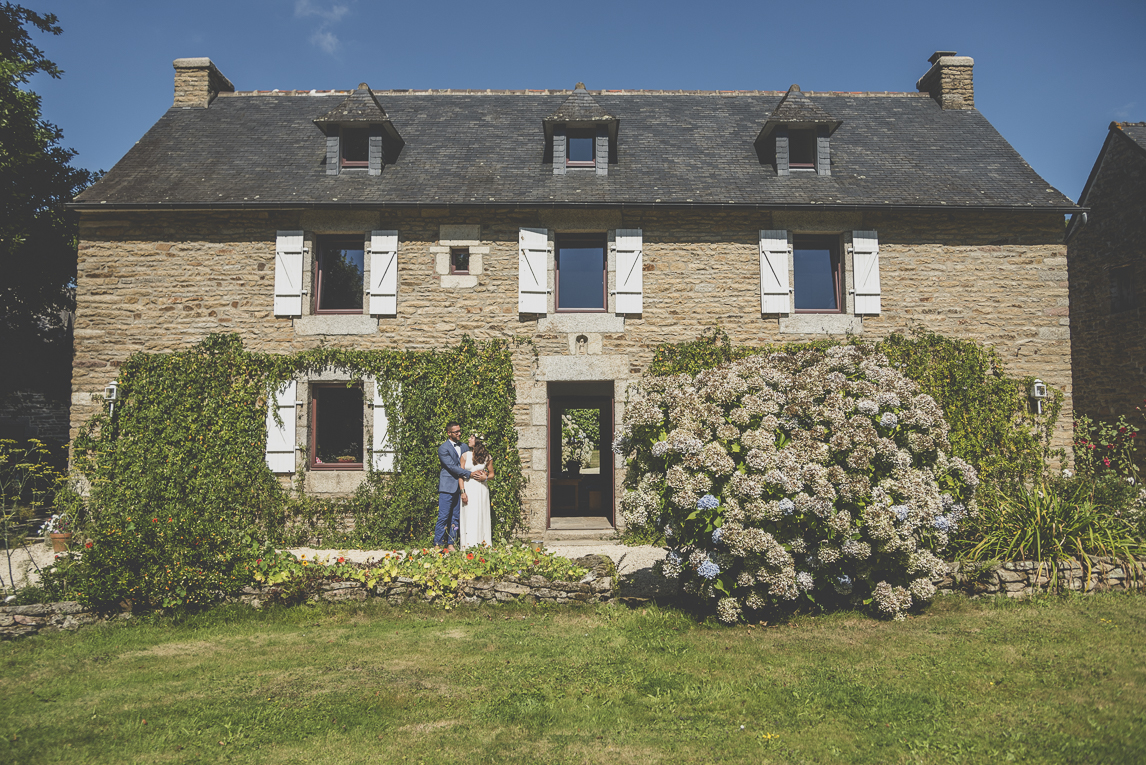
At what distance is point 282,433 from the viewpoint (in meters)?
8.67

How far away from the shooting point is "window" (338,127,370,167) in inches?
391

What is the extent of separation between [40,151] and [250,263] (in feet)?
18.8

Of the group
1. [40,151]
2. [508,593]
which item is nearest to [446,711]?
[508,593]

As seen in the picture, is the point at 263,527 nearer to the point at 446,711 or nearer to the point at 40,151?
the point at 446,711

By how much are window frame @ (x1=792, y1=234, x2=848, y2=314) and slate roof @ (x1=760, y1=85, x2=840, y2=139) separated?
1.76m

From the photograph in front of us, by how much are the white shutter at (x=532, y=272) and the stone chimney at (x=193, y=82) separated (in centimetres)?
719

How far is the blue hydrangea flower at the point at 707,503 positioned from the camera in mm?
4891

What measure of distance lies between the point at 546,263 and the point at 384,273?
93.2 inches

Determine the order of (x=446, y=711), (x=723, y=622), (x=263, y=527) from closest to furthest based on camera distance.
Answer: (x=446, y=711), (x=723, y=622), (x=263, y=527)

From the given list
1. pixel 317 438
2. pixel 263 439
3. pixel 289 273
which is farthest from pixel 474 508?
pixel 289 273

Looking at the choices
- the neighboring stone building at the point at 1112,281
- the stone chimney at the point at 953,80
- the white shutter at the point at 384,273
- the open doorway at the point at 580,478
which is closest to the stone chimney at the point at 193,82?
the white shutter at the point at 384,273

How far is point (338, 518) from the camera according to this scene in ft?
28.2

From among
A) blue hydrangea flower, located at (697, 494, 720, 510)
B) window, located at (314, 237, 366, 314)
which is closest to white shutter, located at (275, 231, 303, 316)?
window, located at (314, 237, 366, 314)

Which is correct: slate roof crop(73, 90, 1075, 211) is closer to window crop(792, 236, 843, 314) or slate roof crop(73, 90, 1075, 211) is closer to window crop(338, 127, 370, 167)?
window crop(338, 127, 370, 167)
